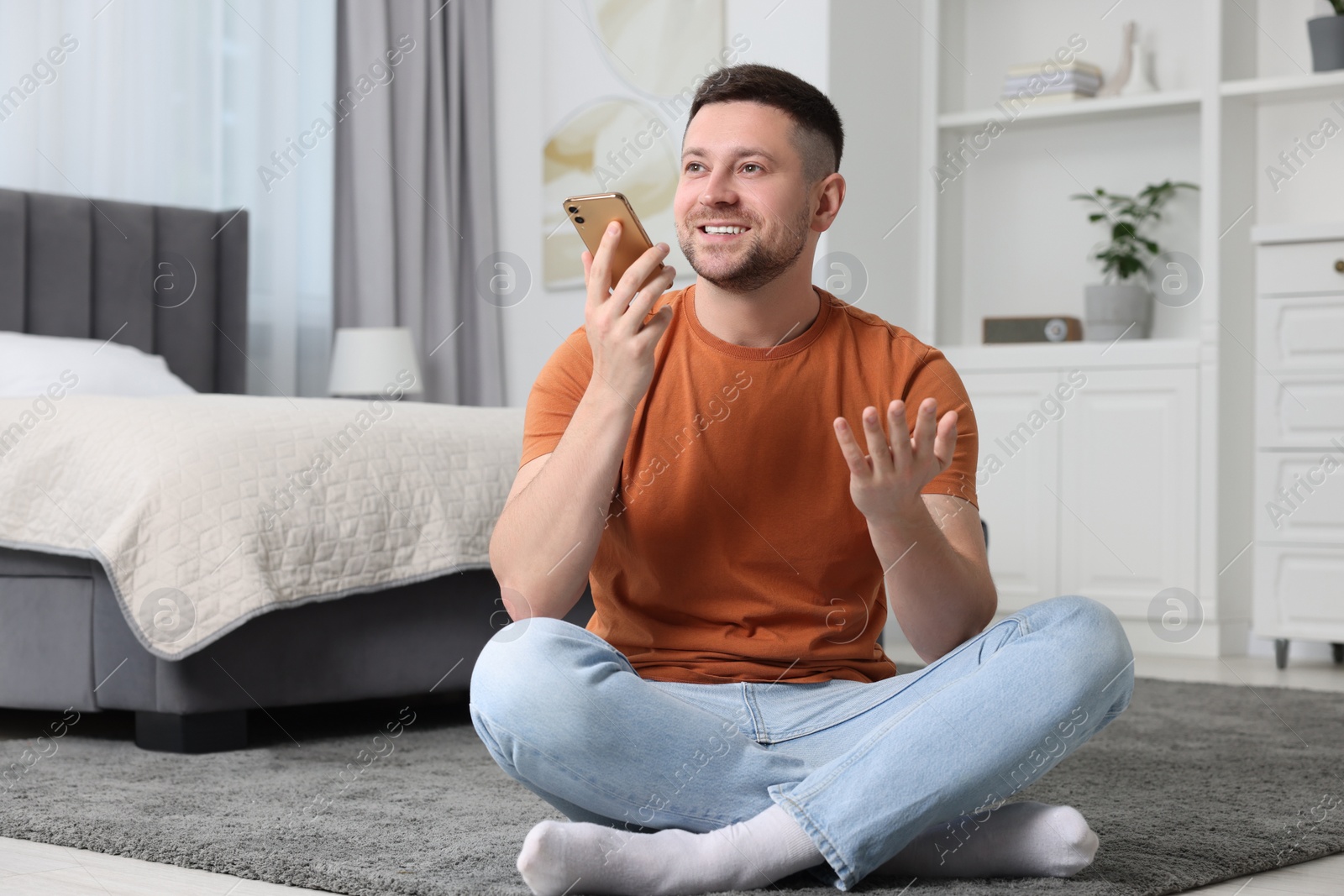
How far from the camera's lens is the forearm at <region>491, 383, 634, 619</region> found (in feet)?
4.58

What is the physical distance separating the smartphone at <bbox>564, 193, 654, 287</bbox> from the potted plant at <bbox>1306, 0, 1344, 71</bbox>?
3.21m

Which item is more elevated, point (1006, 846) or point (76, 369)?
point (76, 369)

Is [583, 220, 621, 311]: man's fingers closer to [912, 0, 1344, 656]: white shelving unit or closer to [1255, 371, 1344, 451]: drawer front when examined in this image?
[1255, 371, 1344, 451]: drawer front

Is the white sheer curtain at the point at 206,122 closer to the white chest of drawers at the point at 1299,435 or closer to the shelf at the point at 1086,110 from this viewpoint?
the shelf at the point at 1086,110

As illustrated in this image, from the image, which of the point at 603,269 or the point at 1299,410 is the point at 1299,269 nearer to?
the point at 1299,410

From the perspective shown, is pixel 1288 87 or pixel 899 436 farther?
pixel 1288 87

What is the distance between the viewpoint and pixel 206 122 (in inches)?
171

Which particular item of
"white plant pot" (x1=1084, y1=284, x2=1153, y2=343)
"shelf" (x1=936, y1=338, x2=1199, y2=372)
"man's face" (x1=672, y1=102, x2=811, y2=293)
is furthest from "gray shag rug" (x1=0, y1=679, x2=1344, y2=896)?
"white plant pot" (x1=1084, y1=284, x2=1153, y2=343)

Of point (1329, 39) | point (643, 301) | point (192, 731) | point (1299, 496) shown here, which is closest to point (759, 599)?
point (643, 301)

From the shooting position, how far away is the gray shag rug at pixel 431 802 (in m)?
1.47

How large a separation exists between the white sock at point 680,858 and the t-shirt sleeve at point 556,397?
1.32 feet

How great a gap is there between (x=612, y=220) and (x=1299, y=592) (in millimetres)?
2846

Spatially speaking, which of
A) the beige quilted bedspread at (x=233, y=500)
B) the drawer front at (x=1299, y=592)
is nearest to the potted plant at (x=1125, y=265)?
→ the drawer front at (x=1299, y=592)

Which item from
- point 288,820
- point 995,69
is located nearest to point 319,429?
point 288,820
